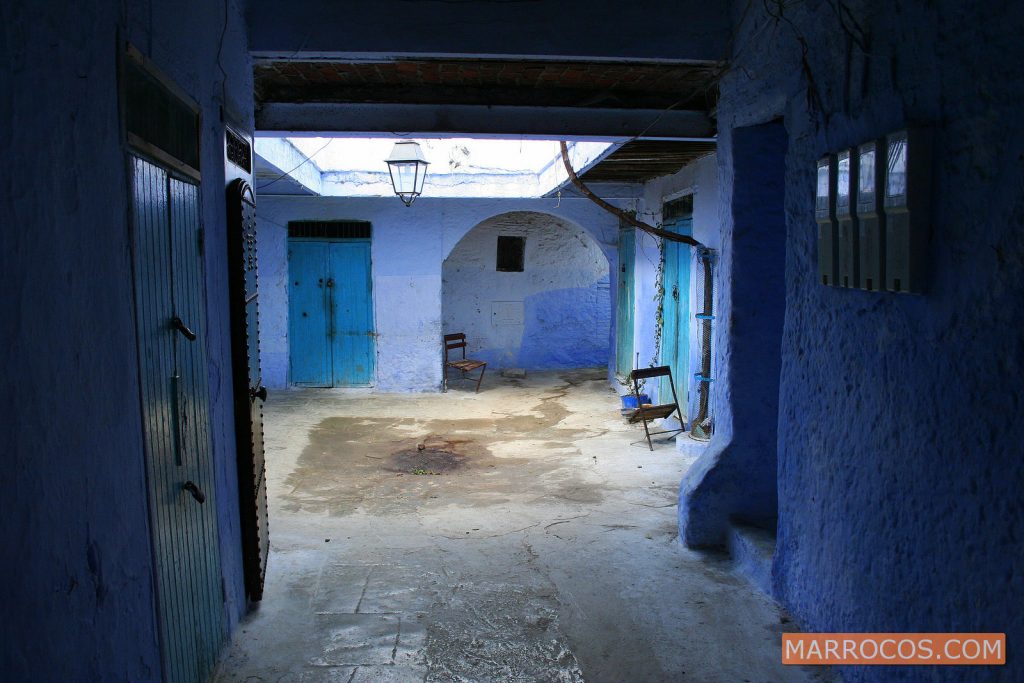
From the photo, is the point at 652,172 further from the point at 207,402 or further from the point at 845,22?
the point at 207,402

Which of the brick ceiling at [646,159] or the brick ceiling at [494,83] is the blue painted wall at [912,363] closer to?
the brick ceiling at [494,83]

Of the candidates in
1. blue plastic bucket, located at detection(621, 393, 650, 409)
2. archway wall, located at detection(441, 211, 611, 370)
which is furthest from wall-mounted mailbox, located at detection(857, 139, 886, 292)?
archway wall, located at detection(441, 211, 611, 370)

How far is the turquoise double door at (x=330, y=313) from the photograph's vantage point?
11.7 m

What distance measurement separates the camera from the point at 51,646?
1625 mm

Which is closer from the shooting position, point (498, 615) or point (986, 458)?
point (986, 458)

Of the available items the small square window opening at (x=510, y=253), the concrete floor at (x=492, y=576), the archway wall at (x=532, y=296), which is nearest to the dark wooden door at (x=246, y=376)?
the concrete floor at (x=492, y=576)

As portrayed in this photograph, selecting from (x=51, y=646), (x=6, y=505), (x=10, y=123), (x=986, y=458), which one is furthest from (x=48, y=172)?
(x=986, y=458)

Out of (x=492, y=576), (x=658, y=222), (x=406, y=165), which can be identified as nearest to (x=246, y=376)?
(x=492, y=576)

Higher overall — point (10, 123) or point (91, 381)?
point (10, 123)

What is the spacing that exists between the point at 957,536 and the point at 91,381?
260 centimetres

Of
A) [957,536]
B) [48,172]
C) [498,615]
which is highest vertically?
[48,172]

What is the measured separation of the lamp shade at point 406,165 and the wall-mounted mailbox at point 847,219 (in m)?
5.44

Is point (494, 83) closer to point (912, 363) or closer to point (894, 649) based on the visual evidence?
point (912, 363)

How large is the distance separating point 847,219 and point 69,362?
9.06ft
